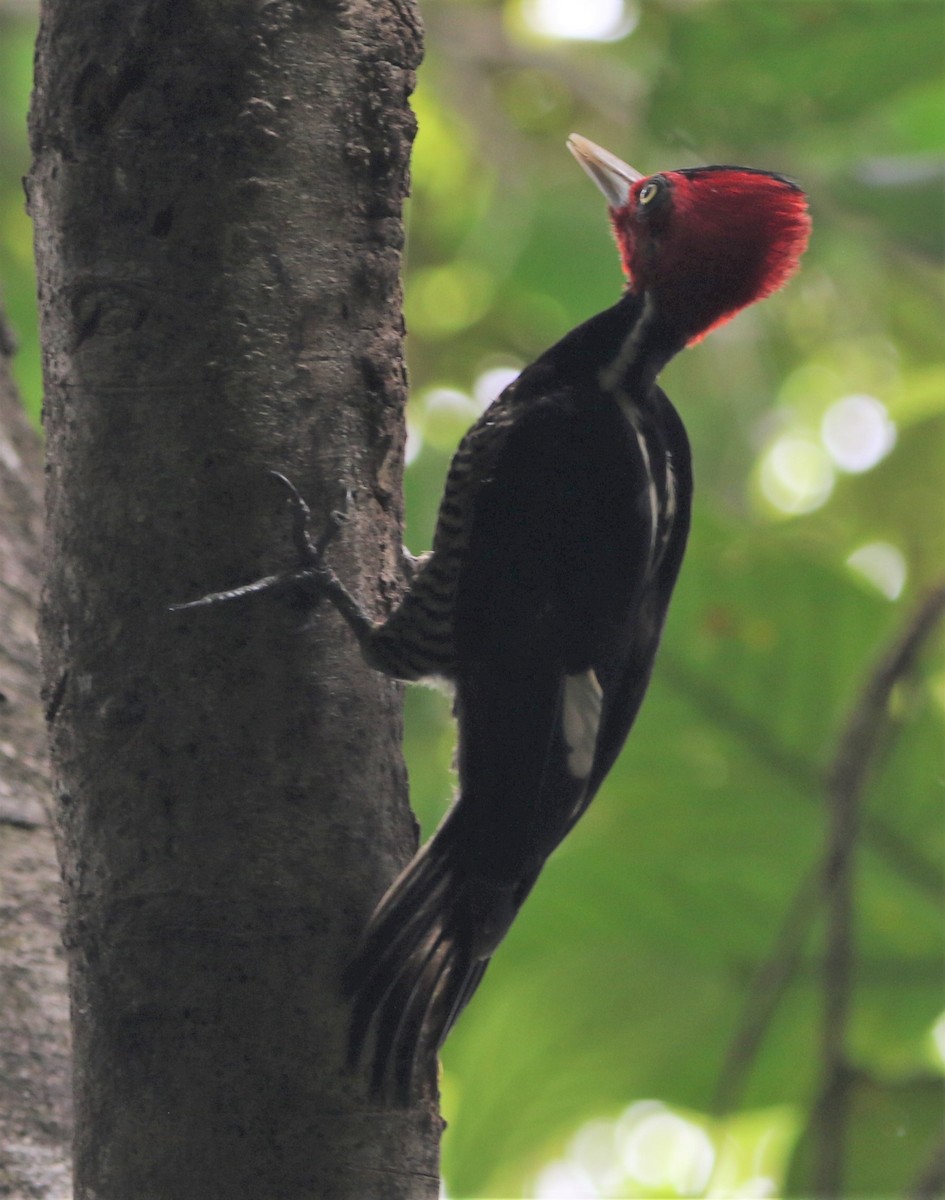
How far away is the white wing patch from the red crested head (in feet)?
2.11

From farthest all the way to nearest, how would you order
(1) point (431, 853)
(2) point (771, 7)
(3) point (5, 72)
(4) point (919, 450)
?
1. (3) point (5, 72)
2. (2) point (771, 7)
3. (4) point (919, 450)
4. (1) point (431, 853)

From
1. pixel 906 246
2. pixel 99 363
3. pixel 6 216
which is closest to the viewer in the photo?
pixel 99 363

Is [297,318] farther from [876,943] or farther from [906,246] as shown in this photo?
[906,246]

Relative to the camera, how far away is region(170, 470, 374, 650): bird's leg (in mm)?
1423

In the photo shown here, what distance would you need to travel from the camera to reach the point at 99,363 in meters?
1.47

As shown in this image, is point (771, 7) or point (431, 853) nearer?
point (431, 853)

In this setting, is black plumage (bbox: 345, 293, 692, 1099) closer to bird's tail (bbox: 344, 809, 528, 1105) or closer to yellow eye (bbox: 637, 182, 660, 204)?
bird's tail (bbox: 344, 809, 528, 1105)

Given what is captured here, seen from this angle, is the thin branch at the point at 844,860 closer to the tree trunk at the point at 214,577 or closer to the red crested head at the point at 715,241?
the red crested head at the point at 715,241

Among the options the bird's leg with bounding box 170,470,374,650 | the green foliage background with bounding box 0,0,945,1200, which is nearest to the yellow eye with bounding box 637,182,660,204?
the green foliage background with bounding box 0,0,945,1200

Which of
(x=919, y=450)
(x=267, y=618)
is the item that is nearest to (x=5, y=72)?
(x=919, y=450)

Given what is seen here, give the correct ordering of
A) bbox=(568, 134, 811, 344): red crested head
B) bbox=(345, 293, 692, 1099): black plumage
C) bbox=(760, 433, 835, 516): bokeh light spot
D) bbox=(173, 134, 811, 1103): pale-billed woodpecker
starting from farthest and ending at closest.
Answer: bbox=(760, 433, 835, 516): bokeh light spot → bbox=(568, 134, 811, 344): red crested head → bbox=(345, 293, 692, 1099): black plumage → bbox=(173, 134, 811, 1103): pale-billed woodpecker

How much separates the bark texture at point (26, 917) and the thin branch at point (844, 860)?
3.90 feet

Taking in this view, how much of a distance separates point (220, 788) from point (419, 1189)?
0.42 m

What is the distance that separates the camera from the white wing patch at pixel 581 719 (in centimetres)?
A: 180
